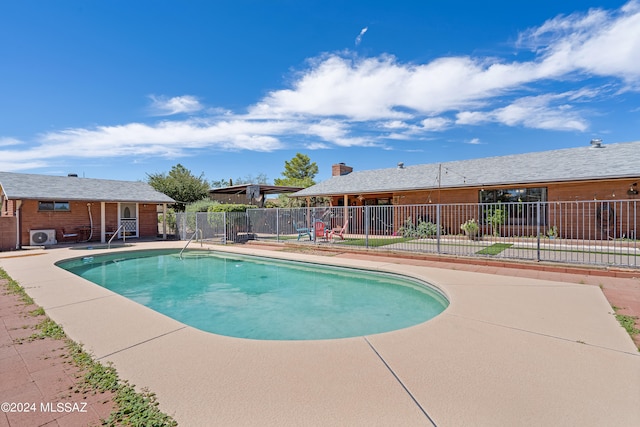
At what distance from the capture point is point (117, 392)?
238 centimetres

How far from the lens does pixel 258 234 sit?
17.3m

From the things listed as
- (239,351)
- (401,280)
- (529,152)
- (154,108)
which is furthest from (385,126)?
(239,351)

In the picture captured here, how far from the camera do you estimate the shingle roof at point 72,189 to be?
14.3 metres

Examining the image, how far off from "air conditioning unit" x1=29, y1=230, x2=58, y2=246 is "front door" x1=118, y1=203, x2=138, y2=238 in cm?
306

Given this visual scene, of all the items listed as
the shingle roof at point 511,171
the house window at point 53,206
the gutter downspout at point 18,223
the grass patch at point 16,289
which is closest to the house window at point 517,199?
the shingle roof at point 511,171

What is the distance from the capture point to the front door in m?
17.8

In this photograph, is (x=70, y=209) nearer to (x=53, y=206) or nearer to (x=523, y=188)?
(x=53, y=206)

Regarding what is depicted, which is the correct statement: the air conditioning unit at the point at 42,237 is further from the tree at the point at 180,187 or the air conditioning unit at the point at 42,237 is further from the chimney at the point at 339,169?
the chimney at the point at 339,169

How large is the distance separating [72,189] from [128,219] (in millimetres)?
3145

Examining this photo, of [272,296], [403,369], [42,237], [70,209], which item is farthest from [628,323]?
[70,209]

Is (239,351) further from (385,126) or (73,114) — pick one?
(385,126)

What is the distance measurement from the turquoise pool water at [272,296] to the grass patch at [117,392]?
7.67ft

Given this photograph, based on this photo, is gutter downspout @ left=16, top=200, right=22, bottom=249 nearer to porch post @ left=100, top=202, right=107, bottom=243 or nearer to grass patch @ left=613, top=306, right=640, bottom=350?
porch post @ left=100, top=202, right=107, bottom=243

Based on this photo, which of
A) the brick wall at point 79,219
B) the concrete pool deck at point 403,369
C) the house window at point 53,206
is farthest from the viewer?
the house window at point 53,206
